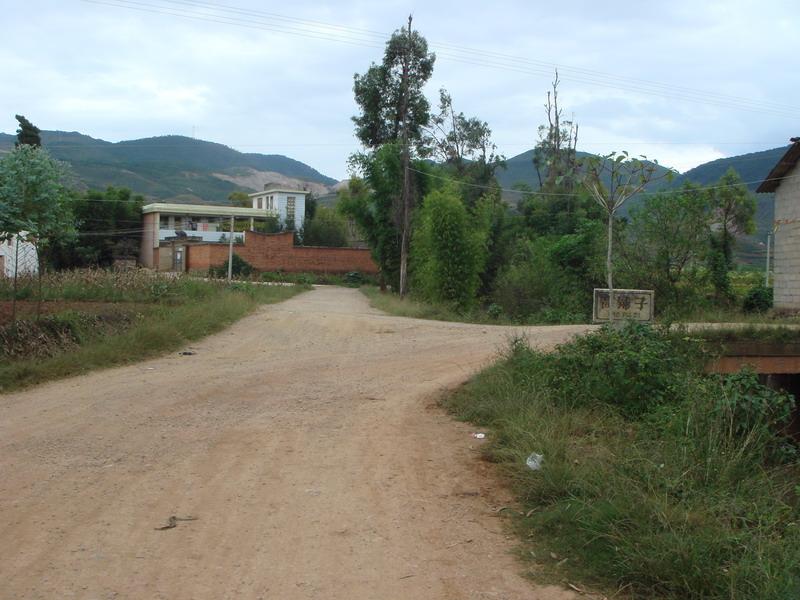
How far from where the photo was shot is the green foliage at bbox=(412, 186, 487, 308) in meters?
32.4

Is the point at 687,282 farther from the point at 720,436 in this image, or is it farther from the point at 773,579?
the point at 773,579

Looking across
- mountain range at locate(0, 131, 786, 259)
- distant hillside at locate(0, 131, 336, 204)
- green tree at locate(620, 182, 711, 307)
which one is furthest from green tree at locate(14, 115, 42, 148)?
distant hillside at locate(0, 131, 336, 204)

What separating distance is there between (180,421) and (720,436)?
5.83 metres

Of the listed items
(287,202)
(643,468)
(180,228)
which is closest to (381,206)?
(180,228)

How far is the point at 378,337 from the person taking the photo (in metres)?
18.6

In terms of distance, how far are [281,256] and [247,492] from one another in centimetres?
5111

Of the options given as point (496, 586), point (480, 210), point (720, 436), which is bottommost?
point (496, 586)

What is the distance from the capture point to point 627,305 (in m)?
12.4

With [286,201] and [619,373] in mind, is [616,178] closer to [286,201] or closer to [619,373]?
[619,373]

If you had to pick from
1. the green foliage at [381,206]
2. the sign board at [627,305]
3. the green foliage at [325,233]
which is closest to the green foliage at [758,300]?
the green foliage at [381,206]

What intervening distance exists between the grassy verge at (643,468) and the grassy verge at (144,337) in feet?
20.5

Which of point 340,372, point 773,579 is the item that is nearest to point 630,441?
point 773,579

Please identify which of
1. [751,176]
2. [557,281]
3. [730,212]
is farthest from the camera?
[751,176]

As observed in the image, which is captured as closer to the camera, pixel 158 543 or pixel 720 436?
pixel 158 543
